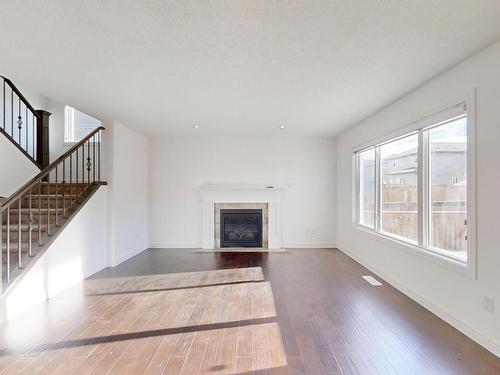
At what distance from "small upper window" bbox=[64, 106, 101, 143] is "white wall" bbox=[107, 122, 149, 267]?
1.29 metres

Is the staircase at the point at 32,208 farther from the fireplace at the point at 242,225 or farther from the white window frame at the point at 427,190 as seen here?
the white window frame at the point at 427,190

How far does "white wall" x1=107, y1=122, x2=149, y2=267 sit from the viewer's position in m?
4.89

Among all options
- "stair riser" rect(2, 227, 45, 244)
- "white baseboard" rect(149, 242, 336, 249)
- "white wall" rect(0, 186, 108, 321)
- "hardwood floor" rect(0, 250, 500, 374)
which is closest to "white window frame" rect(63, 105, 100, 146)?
"white wall" rect(0, 186, 108, 321)

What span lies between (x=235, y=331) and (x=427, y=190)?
2.61 meters

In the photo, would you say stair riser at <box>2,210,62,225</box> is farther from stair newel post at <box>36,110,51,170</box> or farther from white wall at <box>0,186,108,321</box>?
stair newel post at <box>36,110,51,170</box>

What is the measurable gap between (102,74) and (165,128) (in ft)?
8.65

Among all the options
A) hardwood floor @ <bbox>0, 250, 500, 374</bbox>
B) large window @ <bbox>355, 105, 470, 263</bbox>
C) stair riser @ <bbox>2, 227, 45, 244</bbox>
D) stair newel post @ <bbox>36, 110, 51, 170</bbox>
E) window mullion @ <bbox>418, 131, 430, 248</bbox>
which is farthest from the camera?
stair newel post @ <bbox>36, 110, 51, 170</bbox>

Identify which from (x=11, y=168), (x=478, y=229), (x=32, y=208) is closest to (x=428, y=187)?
(x=478, y=229)

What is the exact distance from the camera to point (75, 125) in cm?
629

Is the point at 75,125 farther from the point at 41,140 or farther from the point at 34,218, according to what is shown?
the point at 34,218

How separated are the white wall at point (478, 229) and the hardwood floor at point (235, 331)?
0.16 m

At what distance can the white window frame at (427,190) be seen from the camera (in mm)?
2578

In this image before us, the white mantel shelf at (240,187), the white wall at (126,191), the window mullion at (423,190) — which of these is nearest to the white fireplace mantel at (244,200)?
the white mantel shelf at (240,187)

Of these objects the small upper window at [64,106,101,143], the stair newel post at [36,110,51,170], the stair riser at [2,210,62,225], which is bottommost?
the stair riser at [2,210,62,225]
